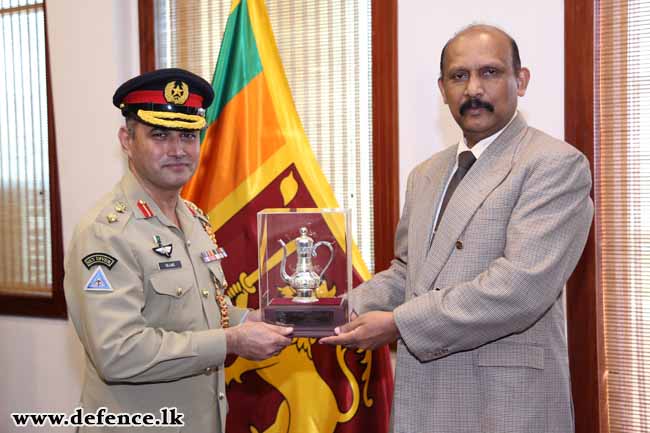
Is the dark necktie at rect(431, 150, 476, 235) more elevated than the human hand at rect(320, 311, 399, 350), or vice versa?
the dark necktie at rect(431, 150, 476, 235)

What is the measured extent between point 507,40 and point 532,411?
0.92m

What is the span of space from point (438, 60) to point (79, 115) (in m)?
1.69

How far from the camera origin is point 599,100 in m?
2.33

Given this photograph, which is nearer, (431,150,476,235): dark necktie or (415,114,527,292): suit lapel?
(415,114,527,292): suit lapel

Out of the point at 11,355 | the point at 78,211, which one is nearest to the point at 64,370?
the point at 11,355

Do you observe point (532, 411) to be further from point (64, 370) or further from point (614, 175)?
point (64, 370)

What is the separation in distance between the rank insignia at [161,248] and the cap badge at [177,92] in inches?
13.8

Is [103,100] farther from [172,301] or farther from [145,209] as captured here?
[172,301]

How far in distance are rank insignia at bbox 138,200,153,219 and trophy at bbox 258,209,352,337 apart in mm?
350

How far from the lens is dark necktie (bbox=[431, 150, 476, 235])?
179cm

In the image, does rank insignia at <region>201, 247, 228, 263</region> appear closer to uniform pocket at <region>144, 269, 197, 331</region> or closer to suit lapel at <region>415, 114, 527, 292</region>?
uniform pocket at <region>144, 269, 197, 331</region>

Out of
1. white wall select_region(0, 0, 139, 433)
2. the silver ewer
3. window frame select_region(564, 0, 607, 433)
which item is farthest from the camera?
white wall select_region(0, 0, 139, 433)
